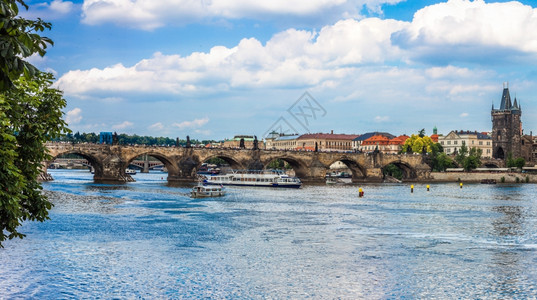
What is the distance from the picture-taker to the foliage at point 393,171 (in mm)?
120438

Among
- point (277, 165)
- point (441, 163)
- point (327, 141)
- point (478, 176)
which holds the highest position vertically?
point (327, 141)

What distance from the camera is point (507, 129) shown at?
472 feet

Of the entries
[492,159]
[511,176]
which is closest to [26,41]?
[511,176]

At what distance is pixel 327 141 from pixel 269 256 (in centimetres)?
16521

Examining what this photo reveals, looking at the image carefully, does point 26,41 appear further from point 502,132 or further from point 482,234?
point 502,132

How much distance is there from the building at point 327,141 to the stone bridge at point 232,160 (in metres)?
66.8

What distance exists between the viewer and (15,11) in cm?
689

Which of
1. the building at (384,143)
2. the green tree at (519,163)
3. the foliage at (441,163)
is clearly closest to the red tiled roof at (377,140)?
the building at (384,143)

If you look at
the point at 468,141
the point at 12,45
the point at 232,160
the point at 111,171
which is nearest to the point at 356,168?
the point at 232,160

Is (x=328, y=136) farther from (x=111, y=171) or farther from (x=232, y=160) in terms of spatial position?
(x=111, y=171)

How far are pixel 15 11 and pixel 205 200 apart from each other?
4802 centimetres

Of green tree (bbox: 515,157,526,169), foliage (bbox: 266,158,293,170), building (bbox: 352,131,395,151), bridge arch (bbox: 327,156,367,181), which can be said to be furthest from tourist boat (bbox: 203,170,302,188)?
building (bbox: 352,131,395,151)

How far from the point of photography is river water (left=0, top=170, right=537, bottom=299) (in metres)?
19.3

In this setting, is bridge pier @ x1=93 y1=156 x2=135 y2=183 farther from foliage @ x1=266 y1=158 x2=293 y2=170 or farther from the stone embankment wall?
foliage @ x1=266 y1=158 x2=293 y2=170
